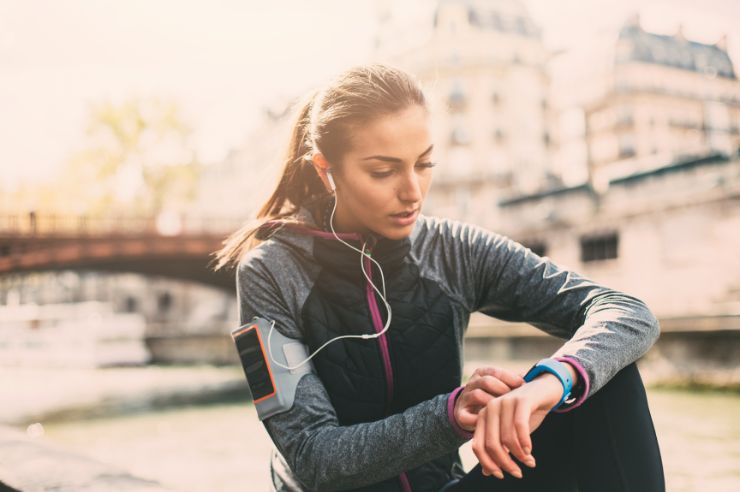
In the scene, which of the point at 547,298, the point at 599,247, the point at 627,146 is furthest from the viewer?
the point at 627,146

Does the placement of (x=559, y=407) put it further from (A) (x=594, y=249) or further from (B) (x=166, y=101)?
(B) (x=166, y=101)

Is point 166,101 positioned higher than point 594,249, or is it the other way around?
point 166,101

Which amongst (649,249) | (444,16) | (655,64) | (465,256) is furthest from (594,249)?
(655,64)

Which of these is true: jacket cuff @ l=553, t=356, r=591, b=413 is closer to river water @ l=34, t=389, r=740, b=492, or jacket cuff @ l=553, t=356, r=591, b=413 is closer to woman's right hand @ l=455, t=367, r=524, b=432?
woman's right hand @ l=455, t=367, r=524, b=432

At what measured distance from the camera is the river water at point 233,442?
574 centimetres

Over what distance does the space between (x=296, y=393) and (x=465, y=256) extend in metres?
0.47

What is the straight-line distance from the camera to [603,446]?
118cm

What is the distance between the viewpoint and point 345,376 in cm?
134

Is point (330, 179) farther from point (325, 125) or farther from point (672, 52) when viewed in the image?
point (672, 52)

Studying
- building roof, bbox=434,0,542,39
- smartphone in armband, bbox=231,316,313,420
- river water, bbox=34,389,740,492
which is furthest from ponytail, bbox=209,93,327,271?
building roof, bbox=434,0,542,39

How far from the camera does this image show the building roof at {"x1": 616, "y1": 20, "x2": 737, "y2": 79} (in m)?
34.4

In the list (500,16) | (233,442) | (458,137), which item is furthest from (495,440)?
(500,16)

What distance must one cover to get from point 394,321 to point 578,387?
1.19 ft

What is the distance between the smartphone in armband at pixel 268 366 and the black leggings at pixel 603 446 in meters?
0.41
